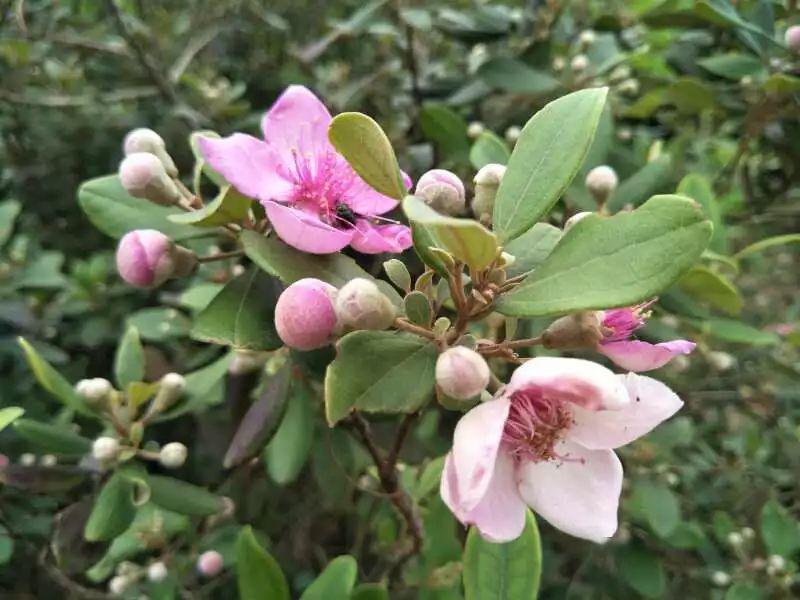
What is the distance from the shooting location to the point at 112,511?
1192 mm

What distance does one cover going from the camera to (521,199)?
78cm

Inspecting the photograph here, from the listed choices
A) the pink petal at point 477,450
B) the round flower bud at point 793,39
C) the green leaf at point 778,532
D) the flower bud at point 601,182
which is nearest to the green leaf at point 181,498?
the pink petal at point 477,450

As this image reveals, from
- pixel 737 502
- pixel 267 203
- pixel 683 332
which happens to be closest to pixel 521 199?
pixel 267 203

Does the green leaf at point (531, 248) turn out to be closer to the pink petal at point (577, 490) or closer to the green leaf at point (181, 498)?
the pink petal at point (577, 490)

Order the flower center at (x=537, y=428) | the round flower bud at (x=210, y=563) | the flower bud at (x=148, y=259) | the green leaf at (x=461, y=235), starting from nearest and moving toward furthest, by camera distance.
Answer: the green leaf at (x=461, y=235)
the flower center at (x=537, y=428)
the flower bud at (x=148, y=259)
the round flower bud at (x=210, y=563)

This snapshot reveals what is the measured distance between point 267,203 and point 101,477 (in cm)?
79

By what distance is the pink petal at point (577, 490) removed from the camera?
0.79m

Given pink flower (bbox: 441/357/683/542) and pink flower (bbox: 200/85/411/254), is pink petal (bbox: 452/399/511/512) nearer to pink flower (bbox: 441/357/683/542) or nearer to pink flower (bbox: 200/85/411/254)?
pink flower (bbox: 441/357/683/542)

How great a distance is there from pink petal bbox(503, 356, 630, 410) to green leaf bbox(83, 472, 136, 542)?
80 cm

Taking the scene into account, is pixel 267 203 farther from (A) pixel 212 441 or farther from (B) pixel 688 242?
(A) pixel 212 441

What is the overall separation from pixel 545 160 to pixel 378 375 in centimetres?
30

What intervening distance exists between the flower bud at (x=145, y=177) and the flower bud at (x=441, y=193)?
384mm

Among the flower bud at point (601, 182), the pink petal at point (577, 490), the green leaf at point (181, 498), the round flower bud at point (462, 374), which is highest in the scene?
the round flower bud at point (462, 374)

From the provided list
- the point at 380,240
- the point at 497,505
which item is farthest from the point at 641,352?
the point at 380,240
